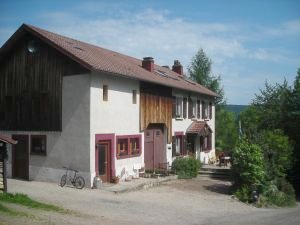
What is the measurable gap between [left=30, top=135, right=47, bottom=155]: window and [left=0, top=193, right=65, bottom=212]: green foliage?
582cm

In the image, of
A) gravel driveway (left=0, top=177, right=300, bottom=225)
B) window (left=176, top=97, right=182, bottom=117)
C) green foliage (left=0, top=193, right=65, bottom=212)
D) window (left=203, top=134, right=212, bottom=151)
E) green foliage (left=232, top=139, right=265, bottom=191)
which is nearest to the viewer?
gravel driveway (left=0, top=177, right=300, bottom=225)

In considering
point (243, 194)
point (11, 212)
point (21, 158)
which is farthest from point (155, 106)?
point (11, 212)

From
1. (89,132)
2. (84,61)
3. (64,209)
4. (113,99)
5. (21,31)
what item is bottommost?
(64,209)

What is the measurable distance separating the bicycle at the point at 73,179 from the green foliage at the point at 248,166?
843cm

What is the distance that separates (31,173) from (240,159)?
1125 cm

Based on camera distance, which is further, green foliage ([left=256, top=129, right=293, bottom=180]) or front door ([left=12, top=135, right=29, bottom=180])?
green foliage ([left=256, top=129, right=293, bottom=180])

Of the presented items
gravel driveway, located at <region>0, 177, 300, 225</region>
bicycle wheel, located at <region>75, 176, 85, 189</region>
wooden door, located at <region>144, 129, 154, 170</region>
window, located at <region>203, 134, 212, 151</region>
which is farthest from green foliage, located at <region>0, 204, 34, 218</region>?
window, located at <region>203, 134, 212, 151</region>

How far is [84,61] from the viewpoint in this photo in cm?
2053

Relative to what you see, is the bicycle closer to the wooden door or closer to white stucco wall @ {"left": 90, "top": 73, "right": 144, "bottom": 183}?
white stucco wall @ {"left": 90, "top": 73, "right": 144, "bottom": 183}

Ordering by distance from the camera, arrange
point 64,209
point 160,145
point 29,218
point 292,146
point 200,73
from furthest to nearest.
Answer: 1. point 200,73
2. point 160,145
3. point 292,146
4. point 64,209
5. point 29,218

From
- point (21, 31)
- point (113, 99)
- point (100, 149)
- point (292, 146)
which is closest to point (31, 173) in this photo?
point (100, 149)

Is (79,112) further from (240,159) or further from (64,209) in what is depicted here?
(240,159)

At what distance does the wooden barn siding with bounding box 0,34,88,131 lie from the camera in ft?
72.1

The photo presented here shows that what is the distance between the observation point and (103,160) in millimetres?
22328
